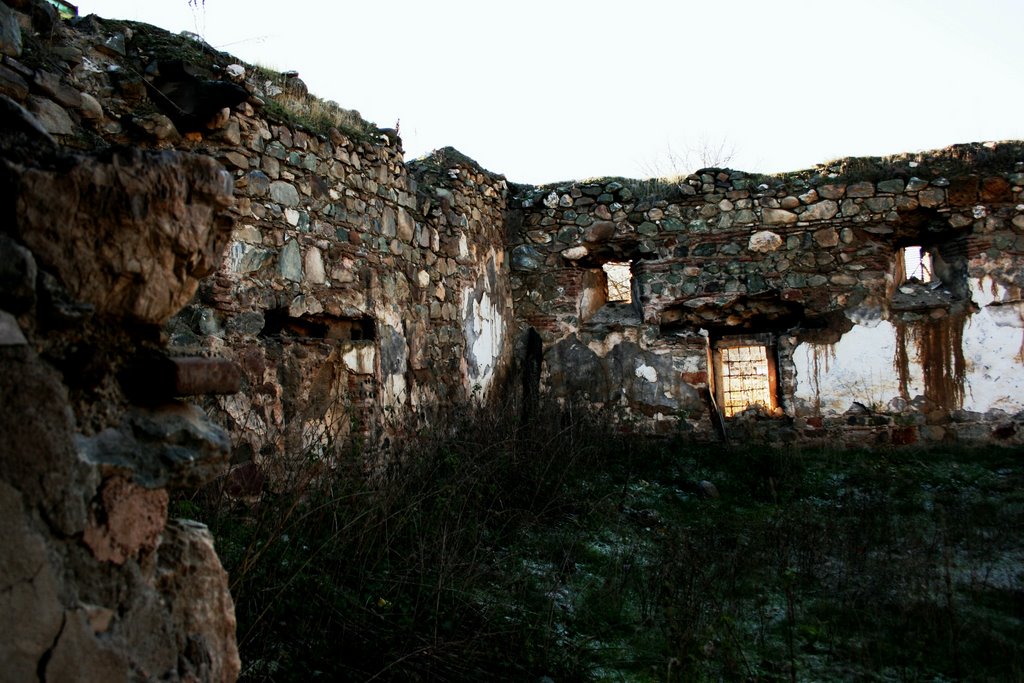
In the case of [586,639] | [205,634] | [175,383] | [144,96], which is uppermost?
[144,96]

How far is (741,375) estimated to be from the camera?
8.17 m

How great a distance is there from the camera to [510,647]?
309 centimetres

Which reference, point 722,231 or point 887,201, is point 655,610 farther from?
point 887,201

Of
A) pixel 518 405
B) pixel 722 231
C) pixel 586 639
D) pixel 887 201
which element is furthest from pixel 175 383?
pixel 887 201

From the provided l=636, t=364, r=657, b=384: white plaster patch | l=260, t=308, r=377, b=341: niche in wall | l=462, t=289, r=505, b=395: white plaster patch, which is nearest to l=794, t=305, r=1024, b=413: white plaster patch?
l=636, t=364, r=657, b=384: white plaster patch

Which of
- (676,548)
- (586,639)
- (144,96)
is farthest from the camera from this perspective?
(676,548)

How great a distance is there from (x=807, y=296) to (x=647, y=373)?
1.83m

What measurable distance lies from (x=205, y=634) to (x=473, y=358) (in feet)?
18.2

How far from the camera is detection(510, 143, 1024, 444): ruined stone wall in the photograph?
7.49m

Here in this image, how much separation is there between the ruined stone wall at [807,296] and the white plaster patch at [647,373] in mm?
11

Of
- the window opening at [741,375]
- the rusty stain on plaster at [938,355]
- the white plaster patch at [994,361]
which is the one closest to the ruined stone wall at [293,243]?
the window opening at [741,375]

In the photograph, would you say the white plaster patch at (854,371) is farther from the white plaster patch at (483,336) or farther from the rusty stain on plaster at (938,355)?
the white plaster patch at (483,336)

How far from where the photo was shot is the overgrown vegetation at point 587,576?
2.91 metres

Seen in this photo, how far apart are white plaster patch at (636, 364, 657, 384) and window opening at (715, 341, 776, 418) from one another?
2.42 feet
